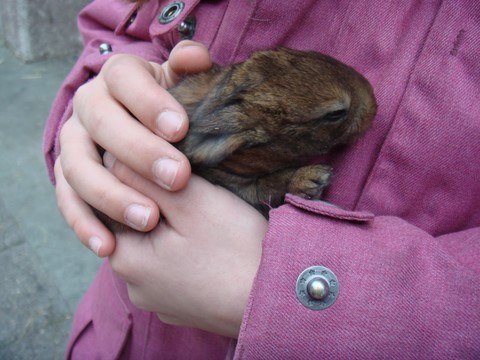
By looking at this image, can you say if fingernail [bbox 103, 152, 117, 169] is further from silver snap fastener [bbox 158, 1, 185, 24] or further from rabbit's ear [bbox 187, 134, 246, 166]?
silver snap fastener [bbox 158, 1, 185, 24]

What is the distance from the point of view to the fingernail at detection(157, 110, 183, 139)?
1.16m

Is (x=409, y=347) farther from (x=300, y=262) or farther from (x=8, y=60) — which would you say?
(x=8, y=60)

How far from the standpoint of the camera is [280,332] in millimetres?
981

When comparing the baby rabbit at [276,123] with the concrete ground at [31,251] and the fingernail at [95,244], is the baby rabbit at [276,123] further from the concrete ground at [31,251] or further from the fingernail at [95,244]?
the concrete ground at [31,251]

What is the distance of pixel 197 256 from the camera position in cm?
116

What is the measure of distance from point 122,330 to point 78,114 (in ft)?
2.11

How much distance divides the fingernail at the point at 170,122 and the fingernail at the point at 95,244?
305mm

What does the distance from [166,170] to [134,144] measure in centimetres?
11

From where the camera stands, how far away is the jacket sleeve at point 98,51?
5.32 feet

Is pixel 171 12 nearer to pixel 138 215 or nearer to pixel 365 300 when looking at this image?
pixel 138 215

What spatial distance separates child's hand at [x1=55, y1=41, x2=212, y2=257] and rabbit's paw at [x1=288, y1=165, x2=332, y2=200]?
31 centimetres

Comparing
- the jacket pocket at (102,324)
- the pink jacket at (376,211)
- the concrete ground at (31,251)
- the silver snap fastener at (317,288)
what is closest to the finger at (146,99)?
the pink jacket at (376,211)

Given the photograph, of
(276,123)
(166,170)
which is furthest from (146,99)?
(276,123)

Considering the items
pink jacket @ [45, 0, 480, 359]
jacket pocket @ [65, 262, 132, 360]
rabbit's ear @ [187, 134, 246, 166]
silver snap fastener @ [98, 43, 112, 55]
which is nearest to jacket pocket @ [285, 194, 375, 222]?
pink jacket @ [45, 0, 480, 359]
